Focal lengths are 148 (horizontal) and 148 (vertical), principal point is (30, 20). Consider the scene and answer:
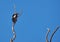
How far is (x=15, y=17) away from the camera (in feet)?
3.04

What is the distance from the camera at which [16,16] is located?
0.94 meters

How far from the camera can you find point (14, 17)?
92 centimetres

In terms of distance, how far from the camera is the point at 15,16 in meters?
0.93

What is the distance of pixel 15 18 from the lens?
3.04ft

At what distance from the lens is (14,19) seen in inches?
36.5

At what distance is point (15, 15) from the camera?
3.07ft

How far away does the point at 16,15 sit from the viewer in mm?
940
